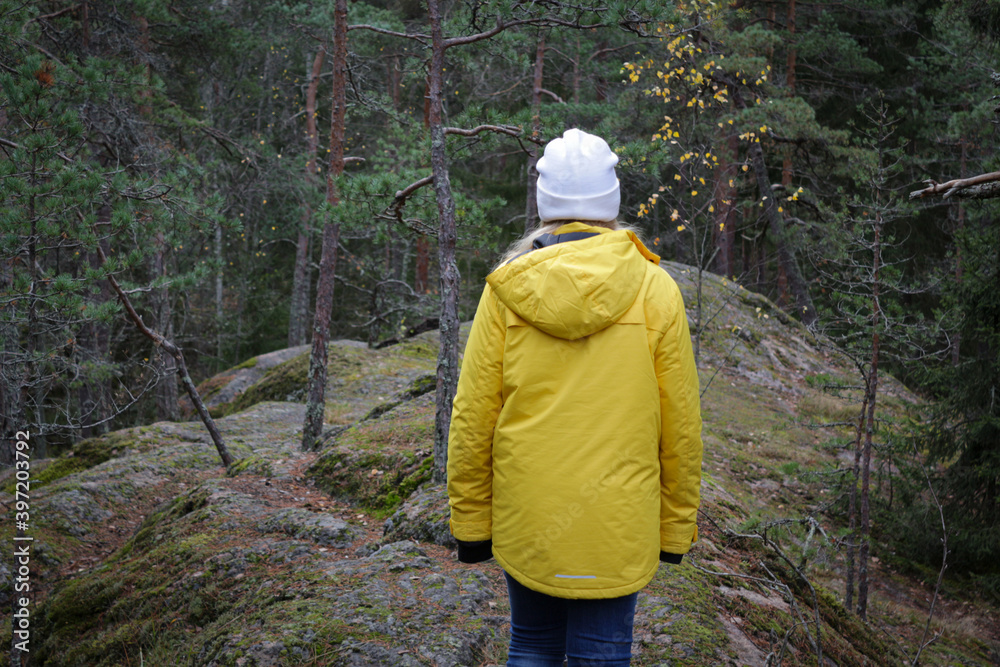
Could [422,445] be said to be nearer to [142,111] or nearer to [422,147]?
[422,147]

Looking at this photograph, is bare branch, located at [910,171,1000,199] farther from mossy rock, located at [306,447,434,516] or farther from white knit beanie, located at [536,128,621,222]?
mossy rock, located at [306,447,434,516]

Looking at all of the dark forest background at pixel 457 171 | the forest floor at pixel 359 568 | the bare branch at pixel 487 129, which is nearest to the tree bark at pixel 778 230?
the dark forest background at pixel 457 171

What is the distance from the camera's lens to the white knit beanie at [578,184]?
207 cm

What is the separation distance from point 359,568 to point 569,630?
2175mm

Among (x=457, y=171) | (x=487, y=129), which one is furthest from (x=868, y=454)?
(x=457, y=171)

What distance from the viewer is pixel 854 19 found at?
16.2m

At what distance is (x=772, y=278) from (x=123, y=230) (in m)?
17.5

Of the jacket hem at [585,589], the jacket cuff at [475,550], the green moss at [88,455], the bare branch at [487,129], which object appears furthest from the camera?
the green moss at [88,455]

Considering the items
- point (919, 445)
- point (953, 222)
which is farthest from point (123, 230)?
point (953, 222)

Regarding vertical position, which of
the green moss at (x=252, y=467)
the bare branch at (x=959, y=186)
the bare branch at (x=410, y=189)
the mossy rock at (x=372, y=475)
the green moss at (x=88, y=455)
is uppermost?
the bare branch at (x=959, y=186)

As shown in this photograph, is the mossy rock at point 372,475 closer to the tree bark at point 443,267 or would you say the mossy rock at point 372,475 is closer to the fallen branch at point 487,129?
the tree bark at point 443,267

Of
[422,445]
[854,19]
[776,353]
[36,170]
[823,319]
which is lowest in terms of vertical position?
[776,353]

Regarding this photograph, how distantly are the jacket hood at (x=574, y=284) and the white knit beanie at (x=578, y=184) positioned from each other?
0.16 meters

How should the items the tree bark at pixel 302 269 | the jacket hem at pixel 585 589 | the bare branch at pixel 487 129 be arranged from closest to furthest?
the jacket hem at pixel 585 589
the bare branch at pixel 487 129
the tree bark at pixel 302 269
